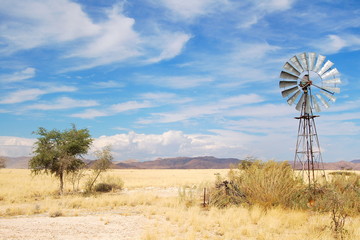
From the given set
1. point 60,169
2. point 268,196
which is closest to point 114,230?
point 268,196

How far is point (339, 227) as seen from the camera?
40.4 ft

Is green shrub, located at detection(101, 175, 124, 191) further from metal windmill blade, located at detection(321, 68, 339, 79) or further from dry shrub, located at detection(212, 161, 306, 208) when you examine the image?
metal windmill blade, located at detection(321, 68, 339, 79)

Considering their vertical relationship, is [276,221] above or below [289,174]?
below

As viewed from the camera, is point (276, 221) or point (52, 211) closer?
point (276, 221)

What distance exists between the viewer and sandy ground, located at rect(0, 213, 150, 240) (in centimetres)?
1250

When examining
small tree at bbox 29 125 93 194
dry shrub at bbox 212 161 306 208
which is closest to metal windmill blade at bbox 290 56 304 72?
dry shrub at bbox 212 161 306 208

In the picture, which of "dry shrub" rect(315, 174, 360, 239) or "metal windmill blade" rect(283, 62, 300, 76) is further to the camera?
"metal windmill blade" rect(283, 62, 300, 76)

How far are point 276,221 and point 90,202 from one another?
13898 mm

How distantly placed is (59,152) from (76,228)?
16991 mm

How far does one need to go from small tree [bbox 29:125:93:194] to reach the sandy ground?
45.6 feet

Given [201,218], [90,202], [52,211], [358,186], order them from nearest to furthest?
1. [201,218]
2. [52,211]
3. [358,186]
4. [90,202]

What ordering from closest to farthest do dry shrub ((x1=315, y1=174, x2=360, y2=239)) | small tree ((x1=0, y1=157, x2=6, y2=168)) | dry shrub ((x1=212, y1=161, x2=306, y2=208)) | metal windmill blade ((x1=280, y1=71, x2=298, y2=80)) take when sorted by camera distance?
dry shrub ((x1=315, y1=174, x2=360, y2=239)) → dry shrub ((x1=212, y1=161, x2=306, y2=208)) → metal windmill blade ((x1=280, y1=71, x2=298, y2=80)) → small tree ((x1=0, y1=157, x2=6, y2=168))

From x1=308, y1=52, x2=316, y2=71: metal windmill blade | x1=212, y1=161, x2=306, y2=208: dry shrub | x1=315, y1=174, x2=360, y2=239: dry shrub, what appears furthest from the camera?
x1=308, y1=52, x2=316, y2=71: metal windmill blade

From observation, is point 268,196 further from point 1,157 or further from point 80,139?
point 1,157
